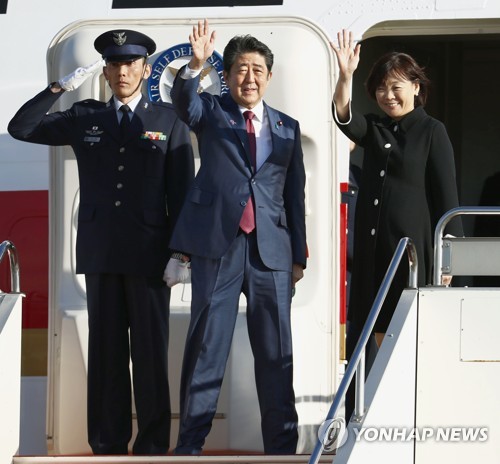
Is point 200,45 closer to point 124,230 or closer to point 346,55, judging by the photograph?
point 346,55

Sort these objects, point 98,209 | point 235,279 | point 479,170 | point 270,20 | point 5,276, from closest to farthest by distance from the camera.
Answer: point 235,279 < point 98,209 < point 270,20 < point 5,276 < point 479,170

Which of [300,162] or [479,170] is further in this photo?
[479,170]

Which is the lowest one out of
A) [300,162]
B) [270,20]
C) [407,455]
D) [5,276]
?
[407,455]

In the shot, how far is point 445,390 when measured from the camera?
3992 millimetres

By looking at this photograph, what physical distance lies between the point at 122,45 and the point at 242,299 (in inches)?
47.2

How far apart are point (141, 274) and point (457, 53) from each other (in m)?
3.18

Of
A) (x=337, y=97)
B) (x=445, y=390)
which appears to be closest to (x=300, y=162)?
(x=337, y=97)

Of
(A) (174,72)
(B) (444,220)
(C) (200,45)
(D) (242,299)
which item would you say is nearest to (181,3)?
(A) (174,72)

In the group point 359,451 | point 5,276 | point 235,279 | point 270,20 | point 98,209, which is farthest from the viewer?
→ point 5,276

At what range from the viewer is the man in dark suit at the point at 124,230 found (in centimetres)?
471

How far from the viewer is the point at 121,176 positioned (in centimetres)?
479

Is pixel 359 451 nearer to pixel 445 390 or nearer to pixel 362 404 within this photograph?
pixel 362 404

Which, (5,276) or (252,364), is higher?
(5,276)

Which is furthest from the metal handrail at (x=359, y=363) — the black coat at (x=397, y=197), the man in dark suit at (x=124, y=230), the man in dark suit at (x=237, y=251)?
the man in dark suit at (x=124, y=230)
